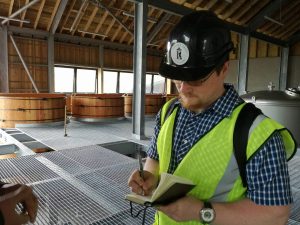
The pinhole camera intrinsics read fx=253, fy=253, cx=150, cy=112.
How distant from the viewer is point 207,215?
102 cm

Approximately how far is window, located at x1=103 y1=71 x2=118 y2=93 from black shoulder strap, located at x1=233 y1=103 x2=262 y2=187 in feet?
52.6

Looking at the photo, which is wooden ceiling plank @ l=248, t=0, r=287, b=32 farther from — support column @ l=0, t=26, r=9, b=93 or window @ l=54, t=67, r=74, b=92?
support column @ l=0, t=26, r=9, b=93

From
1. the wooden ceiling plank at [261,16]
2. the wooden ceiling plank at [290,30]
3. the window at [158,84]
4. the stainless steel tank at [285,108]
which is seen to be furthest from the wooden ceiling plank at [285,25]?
the stainless steel tank at [285,108]

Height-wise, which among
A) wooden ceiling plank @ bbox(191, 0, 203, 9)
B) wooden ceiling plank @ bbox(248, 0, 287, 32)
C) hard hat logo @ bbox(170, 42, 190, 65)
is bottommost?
hard hat logo @ bbox(170, 42, 190, 65)

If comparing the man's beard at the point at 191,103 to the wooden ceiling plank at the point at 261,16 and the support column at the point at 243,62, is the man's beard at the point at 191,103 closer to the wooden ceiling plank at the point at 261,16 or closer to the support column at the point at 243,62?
the support column at the point at 243,62

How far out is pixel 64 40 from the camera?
47.4ft

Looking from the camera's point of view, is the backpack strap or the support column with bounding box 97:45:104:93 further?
the support column with bounding box 97:45:104:93

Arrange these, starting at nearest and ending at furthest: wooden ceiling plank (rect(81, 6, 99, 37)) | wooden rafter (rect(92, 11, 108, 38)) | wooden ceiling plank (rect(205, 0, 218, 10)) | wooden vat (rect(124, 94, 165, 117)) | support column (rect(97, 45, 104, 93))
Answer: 1. wooden vat (rect(124, 94, 165, 117))
2. wooden ceiling plank (rect(205, 0, 218, 10))
3. wooden ceiling plank (rect(81, 6, 99, 37))
4. wooden rafter (rect(92, 11, 108, 38))
5. support column (rect(97, 45, 104, 93))

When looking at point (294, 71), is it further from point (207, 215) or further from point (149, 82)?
point (207, 215)

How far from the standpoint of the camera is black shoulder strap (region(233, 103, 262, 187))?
103cm

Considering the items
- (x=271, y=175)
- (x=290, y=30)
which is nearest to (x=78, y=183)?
(x=271, y=175)

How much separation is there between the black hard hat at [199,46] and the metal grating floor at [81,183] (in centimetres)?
186

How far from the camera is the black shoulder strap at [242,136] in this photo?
1.03 metres

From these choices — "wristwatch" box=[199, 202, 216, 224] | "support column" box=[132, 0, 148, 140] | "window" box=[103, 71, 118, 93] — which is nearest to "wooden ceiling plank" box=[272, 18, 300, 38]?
"window" box=[103, 71, 118, 93]
